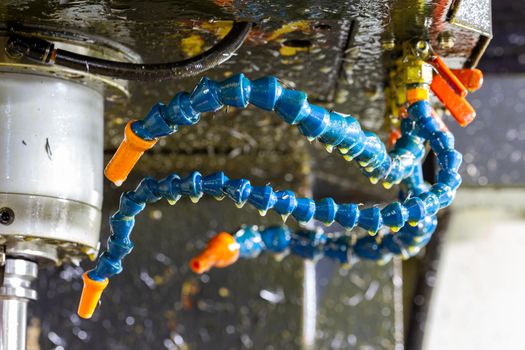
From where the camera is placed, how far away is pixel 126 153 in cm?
47

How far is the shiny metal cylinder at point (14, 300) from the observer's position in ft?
1.66

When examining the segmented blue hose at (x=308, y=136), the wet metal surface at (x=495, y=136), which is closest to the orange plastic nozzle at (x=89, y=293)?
the segmented blue hose at (x=308, y=136)

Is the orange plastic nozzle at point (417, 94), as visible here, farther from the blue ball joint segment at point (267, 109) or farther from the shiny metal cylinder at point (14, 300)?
the shiny metal cylinder at point (14, 300)

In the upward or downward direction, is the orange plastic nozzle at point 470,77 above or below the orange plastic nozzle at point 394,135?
above

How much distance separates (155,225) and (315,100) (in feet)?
0.81

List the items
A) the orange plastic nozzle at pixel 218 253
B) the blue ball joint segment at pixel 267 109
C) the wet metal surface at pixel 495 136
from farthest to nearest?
the wet metal surface at pixel 495 136, the orange plastic nozzle at pixel 218 253, the blue ball joint segment at pixel 267 109

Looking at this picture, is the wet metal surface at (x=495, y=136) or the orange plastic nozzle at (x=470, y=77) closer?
the orange plastic nozzle at (x=470, y=77)

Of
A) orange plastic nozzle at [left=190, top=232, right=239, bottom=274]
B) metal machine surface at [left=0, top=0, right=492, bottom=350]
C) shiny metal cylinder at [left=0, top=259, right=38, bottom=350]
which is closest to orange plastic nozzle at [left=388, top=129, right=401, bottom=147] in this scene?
metal machine surface at [left=0, top=0, right=492, bottom=350]

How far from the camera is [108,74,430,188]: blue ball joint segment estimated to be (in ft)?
1.47

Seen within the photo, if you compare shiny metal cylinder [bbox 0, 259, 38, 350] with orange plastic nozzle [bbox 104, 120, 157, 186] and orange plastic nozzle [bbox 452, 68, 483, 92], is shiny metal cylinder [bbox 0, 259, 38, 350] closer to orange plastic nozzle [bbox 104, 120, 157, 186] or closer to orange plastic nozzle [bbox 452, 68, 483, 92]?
orange plastic nozzle [bbox 104, 120, 157, 186]

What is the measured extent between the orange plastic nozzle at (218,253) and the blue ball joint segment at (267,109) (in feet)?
0.36

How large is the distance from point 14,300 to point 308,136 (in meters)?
0.19

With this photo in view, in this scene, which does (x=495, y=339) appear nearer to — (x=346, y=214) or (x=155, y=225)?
(x=155, y=225)

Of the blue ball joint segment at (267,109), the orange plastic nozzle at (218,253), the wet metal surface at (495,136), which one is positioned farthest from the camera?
the wet metal surface at (495,136)
